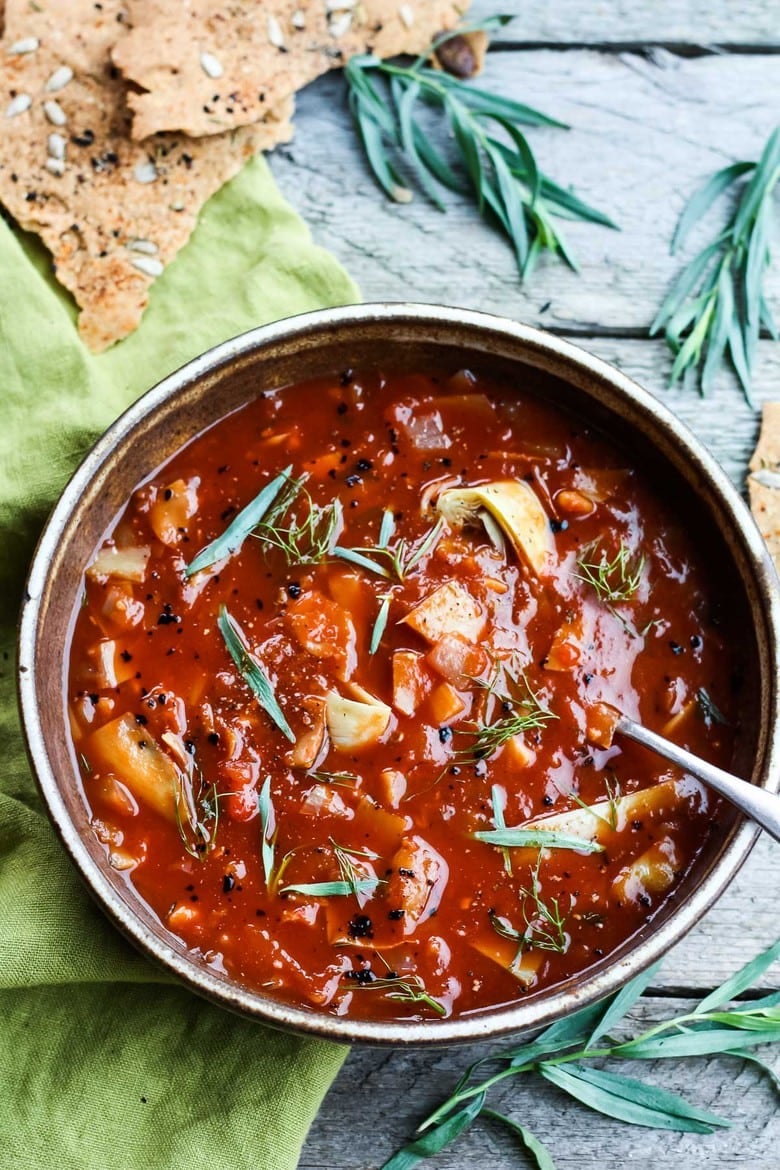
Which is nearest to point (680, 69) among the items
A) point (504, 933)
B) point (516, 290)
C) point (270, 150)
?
point (516, 290)

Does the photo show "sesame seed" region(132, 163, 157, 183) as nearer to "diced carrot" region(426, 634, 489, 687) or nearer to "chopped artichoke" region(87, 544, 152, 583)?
"chopped artichoke" region(87, 544, 152, 583)

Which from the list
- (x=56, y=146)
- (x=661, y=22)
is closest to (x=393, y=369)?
(x=56, y=146)

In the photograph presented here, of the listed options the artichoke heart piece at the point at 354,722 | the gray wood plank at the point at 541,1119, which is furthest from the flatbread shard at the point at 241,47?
the gray wood plank at the point at 541,1119

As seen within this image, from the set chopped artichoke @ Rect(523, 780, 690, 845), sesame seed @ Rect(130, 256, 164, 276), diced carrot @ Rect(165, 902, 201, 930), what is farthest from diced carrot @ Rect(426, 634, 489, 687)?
sesame seed @ Rect(130, 256, 164, 276)

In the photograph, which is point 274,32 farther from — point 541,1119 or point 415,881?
point 541,1119

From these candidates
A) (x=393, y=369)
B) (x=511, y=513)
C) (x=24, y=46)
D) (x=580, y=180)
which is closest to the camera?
(x=511, y=513)
